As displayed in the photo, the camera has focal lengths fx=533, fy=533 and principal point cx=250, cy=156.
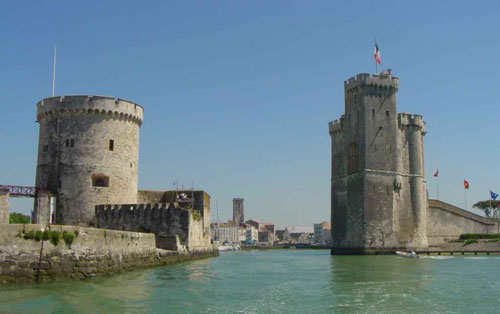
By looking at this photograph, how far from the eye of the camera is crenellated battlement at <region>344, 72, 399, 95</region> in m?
48.1

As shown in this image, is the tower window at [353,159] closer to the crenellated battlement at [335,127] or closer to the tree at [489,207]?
the crenellated battlement at [335,127]

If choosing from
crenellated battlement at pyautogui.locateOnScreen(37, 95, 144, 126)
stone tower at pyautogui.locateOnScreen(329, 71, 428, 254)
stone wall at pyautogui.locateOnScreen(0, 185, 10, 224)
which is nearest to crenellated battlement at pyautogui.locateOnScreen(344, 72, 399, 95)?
stone tower at pyautogui.locateOnScreen(329, 71, 428, 254)

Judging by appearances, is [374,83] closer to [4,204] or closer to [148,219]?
[148,219]

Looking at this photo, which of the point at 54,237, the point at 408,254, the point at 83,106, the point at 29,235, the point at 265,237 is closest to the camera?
the point at 29,235

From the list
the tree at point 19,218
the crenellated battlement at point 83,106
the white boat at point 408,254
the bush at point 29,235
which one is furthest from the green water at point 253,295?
the tree at point 19,218

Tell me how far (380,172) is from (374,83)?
808 centimetres

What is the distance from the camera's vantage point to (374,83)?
4834 centimetres

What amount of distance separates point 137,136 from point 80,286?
20.1m

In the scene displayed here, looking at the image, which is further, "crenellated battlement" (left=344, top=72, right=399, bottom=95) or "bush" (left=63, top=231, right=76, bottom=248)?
"crenellated battlement" (left=344, top=72, right=399, bottom=95)

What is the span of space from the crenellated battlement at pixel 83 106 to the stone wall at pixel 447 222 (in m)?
34.1

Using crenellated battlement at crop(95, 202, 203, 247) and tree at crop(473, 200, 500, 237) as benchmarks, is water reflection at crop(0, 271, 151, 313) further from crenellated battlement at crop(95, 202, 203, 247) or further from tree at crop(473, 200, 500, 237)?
tree at crop(473, 200, 500, 237)

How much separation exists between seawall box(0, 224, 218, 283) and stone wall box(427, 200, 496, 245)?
3911 cm

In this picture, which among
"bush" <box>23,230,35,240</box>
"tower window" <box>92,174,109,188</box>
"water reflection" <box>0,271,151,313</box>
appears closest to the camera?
"water reflection" <box>0,271,151,313</box>

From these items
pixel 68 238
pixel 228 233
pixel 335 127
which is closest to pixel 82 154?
pixel 68 238
